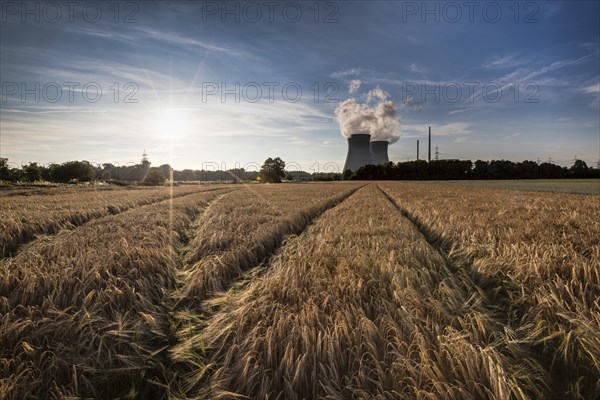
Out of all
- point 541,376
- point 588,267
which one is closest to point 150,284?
point 541,376

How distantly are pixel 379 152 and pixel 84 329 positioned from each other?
148 m

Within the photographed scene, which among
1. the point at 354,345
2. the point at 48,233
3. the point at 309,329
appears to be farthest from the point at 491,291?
the point at 48,233

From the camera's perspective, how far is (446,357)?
2139 millimetres

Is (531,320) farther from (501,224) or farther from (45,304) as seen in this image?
(501,224)

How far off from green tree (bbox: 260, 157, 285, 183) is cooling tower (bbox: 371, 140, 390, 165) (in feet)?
143

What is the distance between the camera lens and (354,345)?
2320 mm

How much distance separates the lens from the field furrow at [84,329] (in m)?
2.28

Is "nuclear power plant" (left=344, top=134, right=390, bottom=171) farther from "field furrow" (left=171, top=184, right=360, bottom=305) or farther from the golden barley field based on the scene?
the golden barley field

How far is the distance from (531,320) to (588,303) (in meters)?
0.65

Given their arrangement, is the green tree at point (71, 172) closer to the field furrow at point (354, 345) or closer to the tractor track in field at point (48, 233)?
the tractor track in field at point (48, 233)

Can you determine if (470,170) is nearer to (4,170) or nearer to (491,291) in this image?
(491,291)

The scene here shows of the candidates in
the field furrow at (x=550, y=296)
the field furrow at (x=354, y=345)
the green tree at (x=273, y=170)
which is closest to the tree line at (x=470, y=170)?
the green tree at (x=273, y=170)

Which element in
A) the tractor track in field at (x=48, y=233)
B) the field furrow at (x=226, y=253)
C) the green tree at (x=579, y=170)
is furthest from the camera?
the green tree at (x=579, y=170)

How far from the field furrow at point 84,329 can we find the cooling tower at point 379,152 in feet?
465
